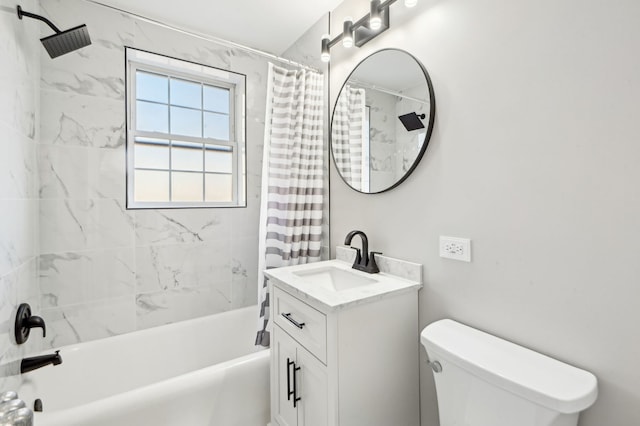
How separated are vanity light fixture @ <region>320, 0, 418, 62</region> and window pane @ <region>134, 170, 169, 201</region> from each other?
149 cm

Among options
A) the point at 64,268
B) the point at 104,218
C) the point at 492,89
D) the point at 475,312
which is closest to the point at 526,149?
the point at 492,89

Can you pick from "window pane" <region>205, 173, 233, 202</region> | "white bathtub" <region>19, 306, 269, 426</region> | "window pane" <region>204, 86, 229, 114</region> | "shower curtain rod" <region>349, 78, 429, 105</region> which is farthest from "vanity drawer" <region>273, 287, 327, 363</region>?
"window pane" <region>204, 86, 229, 114</region>

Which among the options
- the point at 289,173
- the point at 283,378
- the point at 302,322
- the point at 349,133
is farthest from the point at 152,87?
the point at 283,378

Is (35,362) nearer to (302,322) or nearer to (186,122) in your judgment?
(302,322)

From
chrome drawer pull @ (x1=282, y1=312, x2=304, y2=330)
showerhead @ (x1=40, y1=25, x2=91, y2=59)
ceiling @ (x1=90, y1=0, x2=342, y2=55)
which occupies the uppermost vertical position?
ceiling @ (x1=90, y1=0, x2=342, y2=55)

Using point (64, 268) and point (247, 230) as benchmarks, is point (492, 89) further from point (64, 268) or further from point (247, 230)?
point (64, 268)

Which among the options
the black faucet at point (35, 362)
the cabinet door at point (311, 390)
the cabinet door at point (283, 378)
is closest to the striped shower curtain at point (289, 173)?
the cabinet door at point (283, 378)

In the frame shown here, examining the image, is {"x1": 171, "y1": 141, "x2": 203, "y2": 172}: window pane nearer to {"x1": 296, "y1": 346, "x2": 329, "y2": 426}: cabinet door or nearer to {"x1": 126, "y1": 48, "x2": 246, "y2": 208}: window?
{"x1": 126, "y1": 48, "x2": 246, "y2": 208}: window

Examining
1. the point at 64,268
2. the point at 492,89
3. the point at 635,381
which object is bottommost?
the point at 635,381

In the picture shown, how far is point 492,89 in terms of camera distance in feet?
3.63

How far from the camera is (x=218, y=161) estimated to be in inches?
94.2

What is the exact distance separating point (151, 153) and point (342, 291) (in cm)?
183

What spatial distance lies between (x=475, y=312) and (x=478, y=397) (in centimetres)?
34

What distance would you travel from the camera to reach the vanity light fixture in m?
1.36
